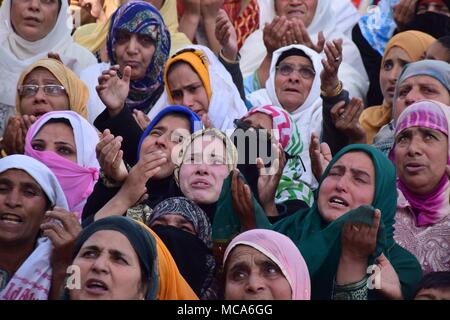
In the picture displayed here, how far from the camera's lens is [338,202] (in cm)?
592

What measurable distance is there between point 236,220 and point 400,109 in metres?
1.42

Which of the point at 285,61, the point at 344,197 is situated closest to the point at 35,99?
the point at 285,61

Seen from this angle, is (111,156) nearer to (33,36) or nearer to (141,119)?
(141,119)

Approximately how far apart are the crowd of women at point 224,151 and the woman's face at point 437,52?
0.03 ft

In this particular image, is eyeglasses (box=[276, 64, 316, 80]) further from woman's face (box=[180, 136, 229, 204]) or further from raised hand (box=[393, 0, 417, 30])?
woman's face (box=[180, 136, 229, 204])

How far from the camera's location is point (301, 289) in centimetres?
541

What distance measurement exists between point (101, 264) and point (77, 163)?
4.77 feet

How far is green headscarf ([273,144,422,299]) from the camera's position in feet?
18.4

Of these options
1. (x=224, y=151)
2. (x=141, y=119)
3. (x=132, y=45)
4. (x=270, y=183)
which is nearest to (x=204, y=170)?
(x=224, y=151)

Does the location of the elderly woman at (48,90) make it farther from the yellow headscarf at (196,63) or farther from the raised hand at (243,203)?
the raised hand at (243,203)

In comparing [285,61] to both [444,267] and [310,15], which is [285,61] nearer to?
[310,15]

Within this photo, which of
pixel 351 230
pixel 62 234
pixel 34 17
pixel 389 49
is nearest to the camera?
pixel 351 230

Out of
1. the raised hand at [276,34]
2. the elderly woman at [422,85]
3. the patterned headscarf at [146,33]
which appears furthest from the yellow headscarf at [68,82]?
the elderly woman at [422,85]

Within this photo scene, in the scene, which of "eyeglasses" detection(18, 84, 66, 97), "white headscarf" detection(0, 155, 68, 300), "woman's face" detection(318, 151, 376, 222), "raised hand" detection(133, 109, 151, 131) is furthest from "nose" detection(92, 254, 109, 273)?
"eyeglasses" detection(18, 84, 66, 97)
